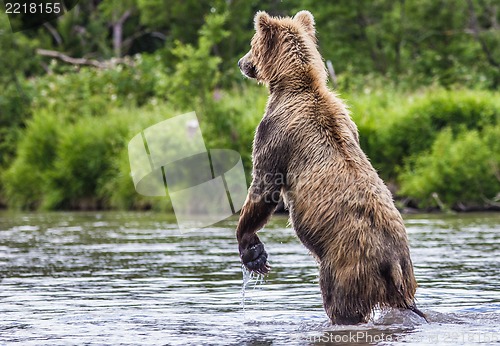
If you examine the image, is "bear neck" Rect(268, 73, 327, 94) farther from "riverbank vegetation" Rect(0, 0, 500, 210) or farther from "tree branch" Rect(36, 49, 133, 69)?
"tree branch" Rect(36, 49, 133, 69)

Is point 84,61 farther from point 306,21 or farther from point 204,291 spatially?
point 306,21

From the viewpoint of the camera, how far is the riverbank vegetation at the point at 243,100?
18.0m

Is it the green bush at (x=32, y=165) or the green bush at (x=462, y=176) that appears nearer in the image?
the green bush at (x=462, y=176)

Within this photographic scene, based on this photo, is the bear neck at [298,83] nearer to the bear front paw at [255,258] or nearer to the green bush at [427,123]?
the bear front paw at [255,258]

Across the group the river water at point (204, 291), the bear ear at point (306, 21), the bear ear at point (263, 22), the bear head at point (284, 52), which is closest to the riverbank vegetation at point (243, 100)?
the river water at point (204, 291)

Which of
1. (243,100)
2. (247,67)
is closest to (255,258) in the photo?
(247,67)

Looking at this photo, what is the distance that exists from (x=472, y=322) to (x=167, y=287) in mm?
2964

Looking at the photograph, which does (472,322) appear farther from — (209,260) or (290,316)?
(209,260)

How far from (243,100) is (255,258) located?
46.5 feet

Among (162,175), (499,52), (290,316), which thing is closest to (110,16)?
(499,52)

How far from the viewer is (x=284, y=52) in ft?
21.8

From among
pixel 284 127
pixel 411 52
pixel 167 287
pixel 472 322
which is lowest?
pixel 411 52

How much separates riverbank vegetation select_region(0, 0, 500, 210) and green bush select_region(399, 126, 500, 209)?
0.02 m

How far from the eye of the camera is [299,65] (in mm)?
6598
